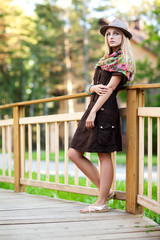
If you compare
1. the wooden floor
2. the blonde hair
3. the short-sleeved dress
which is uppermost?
the blonde hair

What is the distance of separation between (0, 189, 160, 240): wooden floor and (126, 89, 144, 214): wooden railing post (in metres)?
0.12

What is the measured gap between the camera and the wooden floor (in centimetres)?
252

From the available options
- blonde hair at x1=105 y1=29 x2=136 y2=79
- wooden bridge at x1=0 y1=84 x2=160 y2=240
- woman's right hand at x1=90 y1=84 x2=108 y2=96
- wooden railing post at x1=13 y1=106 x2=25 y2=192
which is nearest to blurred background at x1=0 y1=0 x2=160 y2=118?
wooden railing post at x1=13 y1=106 x2=25 y2=192

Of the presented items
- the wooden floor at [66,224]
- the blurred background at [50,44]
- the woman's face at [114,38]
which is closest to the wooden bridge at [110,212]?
the wooden floor at [66,224]

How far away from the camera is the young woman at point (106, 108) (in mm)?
3074

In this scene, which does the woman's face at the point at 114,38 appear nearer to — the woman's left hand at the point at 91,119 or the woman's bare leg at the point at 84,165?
the woman's left hand at the point at 91,119

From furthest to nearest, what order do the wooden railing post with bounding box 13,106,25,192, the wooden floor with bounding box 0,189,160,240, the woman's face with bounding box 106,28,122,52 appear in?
the wooden railing post with bounding box 13,106,25,192, the woman's face with bounding box 106,28,122,52, the wooden floor with bounding box 0,189,160,240

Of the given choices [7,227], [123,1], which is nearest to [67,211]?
[7,227]

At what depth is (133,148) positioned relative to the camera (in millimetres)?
3139

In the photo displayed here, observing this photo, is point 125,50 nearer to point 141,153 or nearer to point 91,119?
point 91,119

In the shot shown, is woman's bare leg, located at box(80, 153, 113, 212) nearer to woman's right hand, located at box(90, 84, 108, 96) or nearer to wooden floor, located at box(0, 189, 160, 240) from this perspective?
wooden floor, located at box(0, 189, 160, 240)

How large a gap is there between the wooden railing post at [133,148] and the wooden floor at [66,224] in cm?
12

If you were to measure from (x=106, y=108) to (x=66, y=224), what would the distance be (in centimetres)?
99

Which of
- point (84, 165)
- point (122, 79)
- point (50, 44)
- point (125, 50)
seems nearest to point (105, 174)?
point (84, 165)
